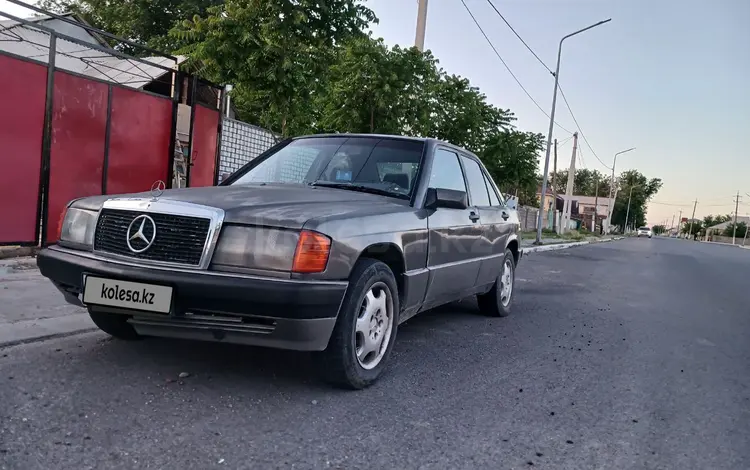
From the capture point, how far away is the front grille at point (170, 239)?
307cm

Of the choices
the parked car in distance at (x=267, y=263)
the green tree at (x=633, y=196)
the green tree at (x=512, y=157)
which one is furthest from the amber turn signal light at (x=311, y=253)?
the green tree at (x=633, y=196)

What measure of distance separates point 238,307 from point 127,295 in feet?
1.97

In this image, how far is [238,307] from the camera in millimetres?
2955

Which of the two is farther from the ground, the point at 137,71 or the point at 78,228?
the point at 137,71

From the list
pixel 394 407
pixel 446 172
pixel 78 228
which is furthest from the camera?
pixel 446 172

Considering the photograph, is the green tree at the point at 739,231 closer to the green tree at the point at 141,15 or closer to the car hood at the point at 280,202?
the green tree at the point at 141,15

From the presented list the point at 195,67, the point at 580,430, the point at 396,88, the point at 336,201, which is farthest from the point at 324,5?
the point at 580,430

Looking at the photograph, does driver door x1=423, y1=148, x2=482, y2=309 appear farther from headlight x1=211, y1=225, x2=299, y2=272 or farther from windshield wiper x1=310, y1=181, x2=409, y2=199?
headlight x1=211, y1=225, x2=299, y2=272

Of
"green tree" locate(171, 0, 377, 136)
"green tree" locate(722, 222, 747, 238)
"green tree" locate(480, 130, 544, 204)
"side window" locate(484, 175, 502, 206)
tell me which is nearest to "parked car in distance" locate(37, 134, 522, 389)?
"side window" locate(484, 175, 502, 206)

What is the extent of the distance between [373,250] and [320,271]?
1.90 ft

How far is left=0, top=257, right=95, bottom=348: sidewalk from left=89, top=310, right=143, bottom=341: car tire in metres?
0.46

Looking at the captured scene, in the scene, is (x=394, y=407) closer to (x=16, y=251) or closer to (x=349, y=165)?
(x=349, y=165)

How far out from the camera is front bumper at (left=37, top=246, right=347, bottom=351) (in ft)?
9.62

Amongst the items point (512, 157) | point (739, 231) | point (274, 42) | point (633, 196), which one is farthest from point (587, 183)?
point (274, 42)
